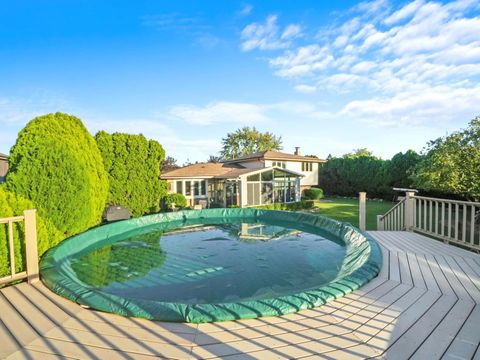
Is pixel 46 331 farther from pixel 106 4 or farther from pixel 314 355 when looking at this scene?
pixel 106 4

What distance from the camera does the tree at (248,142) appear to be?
135 feet

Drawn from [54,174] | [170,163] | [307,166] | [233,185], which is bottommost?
[233,185]

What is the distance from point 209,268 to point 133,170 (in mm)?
8812

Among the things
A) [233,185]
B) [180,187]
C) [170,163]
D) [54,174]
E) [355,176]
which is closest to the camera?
[54,174]

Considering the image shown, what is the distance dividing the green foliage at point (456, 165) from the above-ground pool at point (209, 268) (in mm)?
5263

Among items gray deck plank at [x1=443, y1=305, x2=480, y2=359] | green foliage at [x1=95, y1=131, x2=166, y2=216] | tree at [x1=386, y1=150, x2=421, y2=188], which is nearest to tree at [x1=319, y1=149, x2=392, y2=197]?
tree at [x1=386, y1=150, x2=421, y2=188]

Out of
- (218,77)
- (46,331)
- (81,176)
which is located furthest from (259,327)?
(218,77)

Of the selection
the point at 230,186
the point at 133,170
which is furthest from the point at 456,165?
the point at 133,170

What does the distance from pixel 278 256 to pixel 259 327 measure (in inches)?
167

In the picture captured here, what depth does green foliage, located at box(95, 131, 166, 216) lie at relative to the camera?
12.2m

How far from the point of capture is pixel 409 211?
6621mm

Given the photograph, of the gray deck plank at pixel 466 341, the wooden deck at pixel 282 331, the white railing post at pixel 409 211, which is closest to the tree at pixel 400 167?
the white railing post at pixel 409 211

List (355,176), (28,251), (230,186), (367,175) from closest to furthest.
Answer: (28,251) < (230,186) < (367,175) < (355,176)

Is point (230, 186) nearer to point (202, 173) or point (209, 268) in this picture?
point (202, 173)
